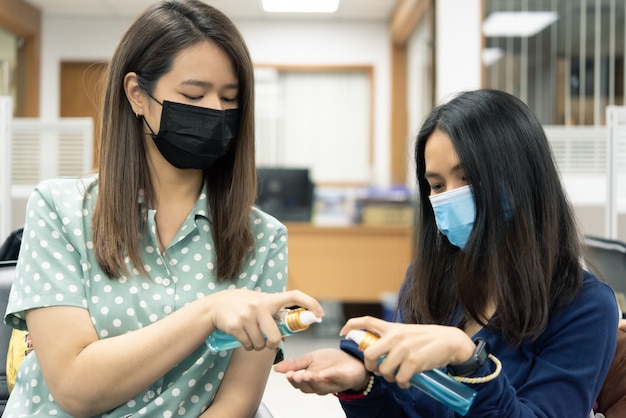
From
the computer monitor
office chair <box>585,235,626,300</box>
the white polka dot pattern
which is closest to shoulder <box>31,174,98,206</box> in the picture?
the white polka dot pattern

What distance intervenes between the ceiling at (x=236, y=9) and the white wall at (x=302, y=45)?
0.11m

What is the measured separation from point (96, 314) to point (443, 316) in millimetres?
585

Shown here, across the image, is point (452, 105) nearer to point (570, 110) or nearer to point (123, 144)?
point (123, 144)

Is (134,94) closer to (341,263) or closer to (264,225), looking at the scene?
(264,225)

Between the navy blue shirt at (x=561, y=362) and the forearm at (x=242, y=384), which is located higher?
the navy blue shirt at (x=561, y=362)

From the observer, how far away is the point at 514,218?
1.12m

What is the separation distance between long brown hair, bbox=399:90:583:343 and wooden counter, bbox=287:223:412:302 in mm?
4157

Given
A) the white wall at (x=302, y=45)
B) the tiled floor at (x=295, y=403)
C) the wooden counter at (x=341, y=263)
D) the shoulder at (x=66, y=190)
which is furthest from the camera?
the white wall at (x=302, y=45)

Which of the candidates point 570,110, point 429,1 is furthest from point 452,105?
point 570,110

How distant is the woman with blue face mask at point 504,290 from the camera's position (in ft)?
3.39

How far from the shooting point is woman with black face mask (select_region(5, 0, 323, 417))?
1.10m

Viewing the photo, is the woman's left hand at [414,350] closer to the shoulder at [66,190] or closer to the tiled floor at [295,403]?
the shoulder at [66,190]

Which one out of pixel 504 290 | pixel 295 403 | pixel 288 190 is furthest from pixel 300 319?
pixel 288 190

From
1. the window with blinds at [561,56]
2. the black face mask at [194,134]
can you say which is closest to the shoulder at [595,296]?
the black face mask at [194,134]
